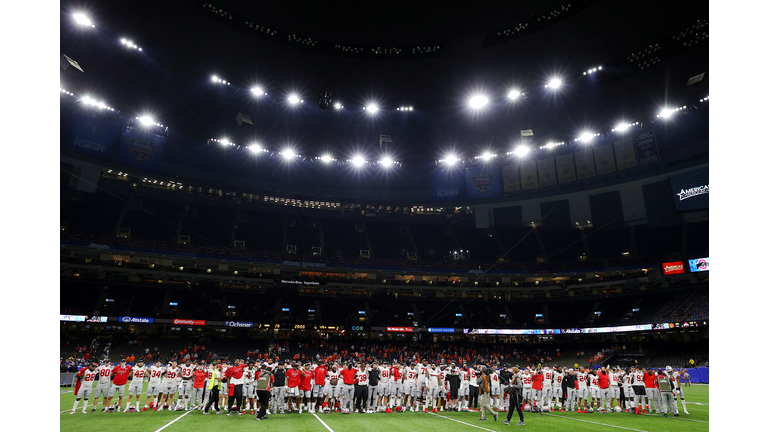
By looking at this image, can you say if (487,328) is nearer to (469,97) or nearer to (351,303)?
(351,303)

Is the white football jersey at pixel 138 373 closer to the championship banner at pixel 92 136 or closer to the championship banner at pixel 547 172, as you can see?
the championship banner at pixel 92 136

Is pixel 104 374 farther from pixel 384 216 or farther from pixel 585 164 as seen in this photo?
pixel 585 164

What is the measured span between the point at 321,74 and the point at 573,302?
40573 millimetres

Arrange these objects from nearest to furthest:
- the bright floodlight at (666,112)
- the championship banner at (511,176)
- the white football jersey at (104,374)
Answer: the white football jersey at (104,374) → the bright floodlight at (666,112) → the championship banner at (511,176)

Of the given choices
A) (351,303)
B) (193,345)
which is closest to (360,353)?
(351,303)

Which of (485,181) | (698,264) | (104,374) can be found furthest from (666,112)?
(104,374)

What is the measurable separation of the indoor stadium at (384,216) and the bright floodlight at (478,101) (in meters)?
0.20

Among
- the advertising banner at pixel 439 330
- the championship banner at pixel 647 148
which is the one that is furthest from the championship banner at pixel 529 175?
the advertising banner at pixel 439 330

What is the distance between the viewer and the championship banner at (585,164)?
46.3 meters

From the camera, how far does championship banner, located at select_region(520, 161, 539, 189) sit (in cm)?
4978

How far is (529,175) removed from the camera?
50.1m

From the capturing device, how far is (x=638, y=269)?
4591 cm

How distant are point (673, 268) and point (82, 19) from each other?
5640 centimetres

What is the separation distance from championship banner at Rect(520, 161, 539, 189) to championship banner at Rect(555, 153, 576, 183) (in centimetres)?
272
